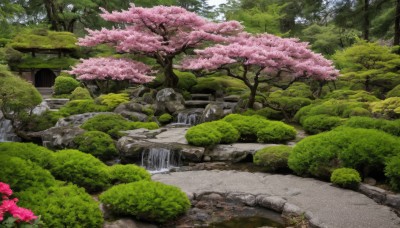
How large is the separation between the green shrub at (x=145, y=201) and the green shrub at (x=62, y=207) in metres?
0.64

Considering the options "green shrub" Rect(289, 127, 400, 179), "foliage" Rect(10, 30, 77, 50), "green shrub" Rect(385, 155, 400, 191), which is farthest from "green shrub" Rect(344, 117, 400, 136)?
"foliage" Rect(10, 30, 77, 50)

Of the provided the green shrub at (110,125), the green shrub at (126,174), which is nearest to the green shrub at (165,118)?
the green shrub at (110,125)

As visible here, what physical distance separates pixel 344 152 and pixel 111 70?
40.0 ft

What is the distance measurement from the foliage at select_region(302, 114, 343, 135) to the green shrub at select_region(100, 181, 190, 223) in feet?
25.7

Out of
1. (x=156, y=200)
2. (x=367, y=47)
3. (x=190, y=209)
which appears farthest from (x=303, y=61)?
(x=156, y=200)

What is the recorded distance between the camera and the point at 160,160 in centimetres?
1141

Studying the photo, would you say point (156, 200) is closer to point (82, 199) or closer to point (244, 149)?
point (82, 199)

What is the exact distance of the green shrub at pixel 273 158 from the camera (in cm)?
985

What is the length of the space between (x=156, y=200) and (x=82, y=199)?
1.24 m

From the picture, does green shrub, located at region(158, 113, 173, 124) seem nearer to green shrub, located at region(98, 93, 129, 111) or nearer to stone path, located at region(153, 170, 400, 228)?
green shrub, located at region(98, 93, 129, 111)

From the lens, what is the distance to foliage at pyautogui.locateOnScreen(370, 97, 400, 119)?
11.5 metres

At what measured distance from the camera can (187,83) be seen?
2038cm

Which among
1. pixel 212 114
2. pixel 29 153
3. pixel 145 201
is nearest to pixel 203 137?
pixel 212 114

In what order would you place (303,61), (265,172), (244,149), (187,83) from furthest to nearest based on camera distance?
(187,83) → (303,61) → (244,149) → (265,172)
